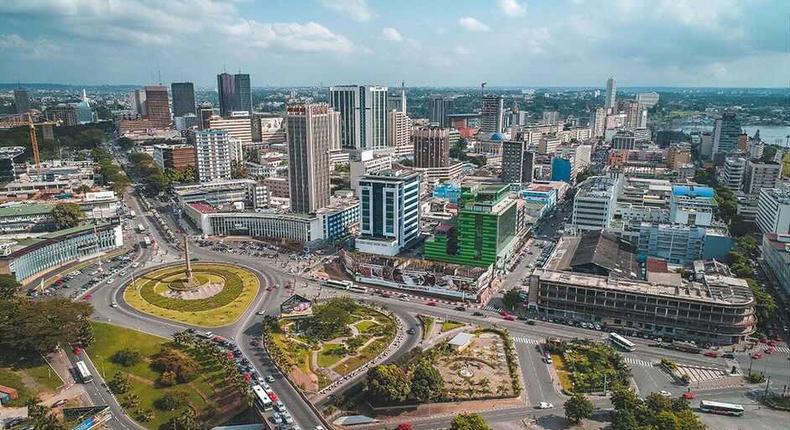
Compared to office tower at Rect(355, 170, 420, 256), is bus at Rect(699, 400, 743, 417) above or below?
below

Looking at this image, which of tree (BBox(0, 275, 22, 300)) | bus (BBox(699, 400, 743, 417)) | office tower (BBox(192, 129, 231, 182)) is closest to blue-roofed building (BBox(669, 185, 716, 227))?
bus (BBox(699, 400, 743, 417))

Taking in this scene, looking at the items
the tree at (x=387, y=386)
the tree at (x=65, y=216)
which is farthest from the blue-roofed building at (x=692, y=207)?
the tree at (x=65, y=216)

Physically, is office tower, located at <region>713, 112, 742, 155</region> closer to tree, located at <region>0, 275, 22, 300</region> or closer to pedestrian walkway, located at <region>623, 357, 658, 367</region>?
→ pedestrian walkway, located at <region>623, 357, 658, 367</region>

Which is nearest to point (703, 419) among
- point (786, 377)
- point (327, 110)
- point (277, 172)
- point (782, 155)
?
point (786, 377)

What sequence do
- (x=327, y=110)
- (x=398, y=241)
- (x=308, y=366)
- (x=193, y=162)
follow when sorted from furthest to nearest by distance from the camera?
(x=193, y=162) < (x=327, y=110) < (x=398, y=241) < (x=308, y=366)

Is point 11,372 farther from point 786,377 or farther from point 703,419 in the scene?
point 786,377

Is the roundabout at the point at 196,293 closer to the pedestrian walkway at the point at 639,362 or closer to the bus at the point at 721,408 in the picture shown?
the pedestrian walkway at the point at 639,362

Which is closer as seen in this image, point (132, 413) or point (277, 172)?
point (132, 413)

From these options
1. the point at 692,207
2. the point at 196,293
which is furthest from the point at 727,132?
the point at 196,293

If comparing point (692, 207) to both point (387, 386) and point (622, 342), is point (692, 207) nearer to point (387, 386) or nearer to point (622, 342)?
point (622, 342)
